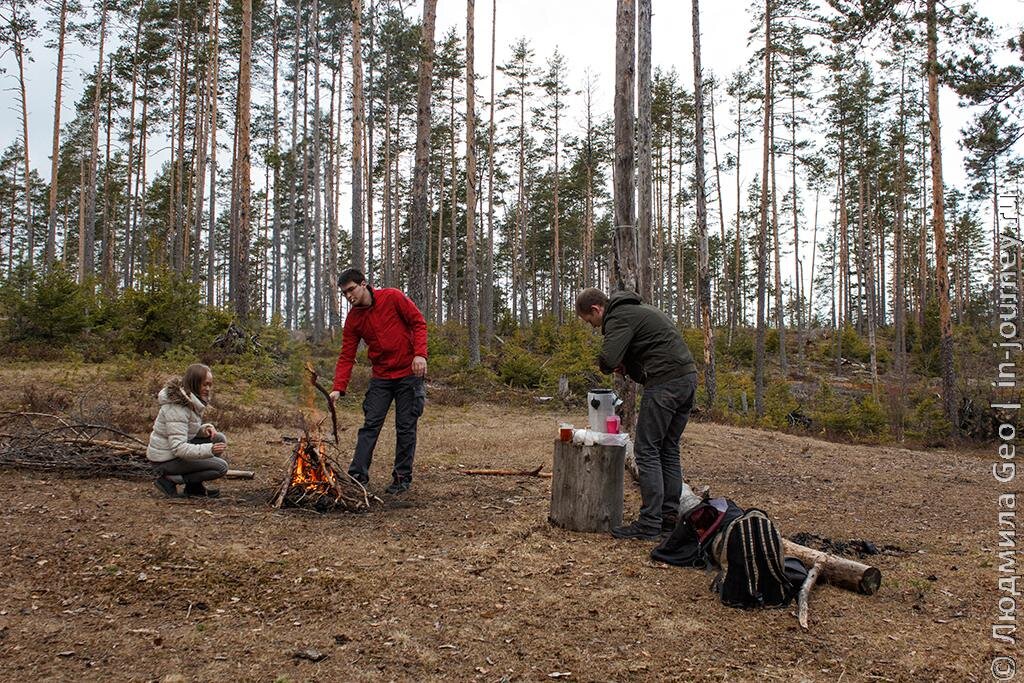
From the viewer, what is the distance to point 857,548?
4.82 meters

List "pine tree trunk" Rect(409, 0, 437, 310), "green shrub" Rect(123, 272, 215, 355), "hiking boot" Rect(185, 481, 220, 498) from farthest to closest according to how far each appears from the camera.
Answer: "pine tree trunk" Rect(409, 0, 437, 310) < "green shrub" Rect(123, 272, 215, 355) < "hiking boot" Rect(185, 481, 220, 498)

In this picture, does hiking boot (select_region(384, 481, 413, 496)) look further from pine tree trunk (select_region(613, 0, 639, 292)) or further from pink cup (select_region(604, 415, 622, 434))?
pine tree trunk (select_region(613, 0, 639, 292))

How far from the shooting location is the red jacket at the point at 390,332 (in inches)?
234

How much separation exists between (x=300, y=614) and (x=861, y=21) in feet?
40.0

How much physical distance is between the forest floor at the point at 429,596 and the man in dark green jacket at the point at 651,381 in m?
0.38

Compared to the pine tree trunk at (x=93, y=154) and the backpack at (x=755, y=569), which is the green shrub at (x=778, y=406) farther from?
the pine tree trunk at (x=93, y=154)

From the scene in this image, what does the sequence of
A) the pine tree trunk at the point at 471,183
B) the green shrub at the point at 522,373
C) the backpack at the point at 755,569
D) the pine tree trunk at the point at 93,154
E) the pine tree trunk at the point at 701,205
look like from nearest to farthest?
the backpack at the point at 755,569 → the green shrub at the point at 522,373 → the pine tree trunk at the point at 701,205 → the pine tree trunk at the point at 471,183 → the pine tree trunk at the point at 93,154

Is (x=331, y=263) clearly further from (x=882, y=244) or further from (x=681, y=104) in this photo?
(x=882, y=244)

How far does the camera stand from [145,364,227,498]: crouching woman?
17.2 feet

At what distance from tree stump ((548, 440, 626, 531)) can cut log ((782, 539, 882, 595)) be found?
1.43 meters

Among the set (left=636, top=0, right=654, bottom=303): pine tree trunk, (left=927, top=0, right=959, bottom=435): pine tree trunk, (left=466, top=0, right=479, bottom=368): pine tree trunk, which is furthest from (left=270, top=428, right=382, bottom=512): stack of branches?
(left=927, top=0, right=959, bottom=435): pine tree trunk

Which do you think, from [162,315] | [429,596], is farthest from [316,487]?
[162,315]

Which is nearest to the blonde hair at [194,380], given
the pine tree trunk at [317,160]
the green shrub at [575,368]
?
the green shrub at [575,368]

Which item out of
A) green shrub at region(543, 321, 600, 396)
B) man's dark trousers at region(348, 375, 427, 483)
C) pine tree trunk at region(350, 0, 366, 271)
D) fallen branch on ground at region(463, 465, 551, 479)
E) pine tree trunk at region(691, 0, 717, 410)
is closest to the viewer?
man's dark trousers at region(348, 375, 427, 483)
